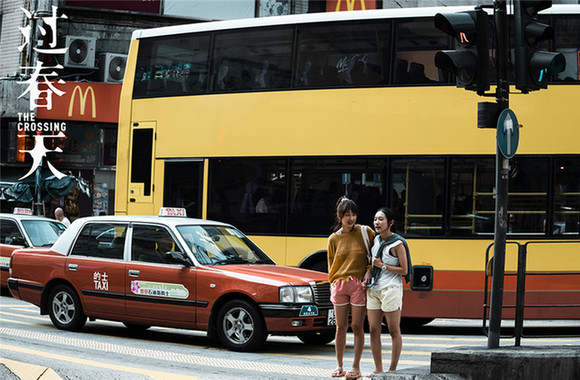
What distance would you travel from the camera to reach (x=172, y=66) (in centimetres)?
1423

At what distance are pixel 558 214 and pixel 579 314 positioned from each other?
2.23m

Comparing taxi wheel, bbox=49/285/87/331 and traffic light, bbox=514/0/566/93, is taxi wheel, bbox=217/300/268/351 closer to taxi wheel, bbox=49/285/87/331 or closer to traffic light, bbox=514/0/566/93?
taxi wheel, bbox=49/285/87/331

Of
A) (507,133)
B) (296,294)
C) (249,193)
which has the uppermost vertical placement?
(507,133)

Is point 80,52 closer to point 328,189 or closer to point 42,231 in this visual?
point 42,231

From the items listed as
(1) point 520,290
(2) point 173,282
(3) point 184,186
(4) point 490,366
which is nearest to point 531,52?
(1) point 520,290

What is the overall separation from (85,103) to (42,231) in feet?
36.2

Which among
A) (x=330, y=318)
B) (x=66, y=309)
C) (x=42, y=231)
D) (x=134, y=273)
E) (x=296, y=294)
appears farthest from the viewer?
(x=42, y=231)

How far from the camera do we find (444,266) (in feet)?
39.4

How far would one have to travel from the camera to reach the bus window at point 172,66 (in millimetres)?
14047

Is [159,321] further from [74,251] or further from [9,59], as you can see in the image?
[9,59]

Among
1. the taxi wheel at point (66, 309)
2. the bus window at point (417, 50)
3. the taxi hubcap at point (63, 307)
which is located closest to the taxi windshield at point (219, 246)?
the taxi wheel at point (66, 309)

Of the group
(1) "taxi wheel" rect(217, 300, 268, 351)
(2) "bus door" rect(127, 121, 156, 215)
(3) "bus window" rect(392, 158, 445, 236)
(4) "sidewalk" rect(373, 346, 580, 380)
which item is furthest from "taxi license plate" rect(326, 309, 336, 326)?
(2) "bus door" rect(127, 121, 156, 215)

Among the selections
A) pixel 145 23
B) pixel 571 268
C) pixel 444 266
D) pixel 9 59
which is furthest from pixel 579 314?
pixel 9 59

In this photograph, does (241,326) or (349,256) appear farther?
(241,326)
